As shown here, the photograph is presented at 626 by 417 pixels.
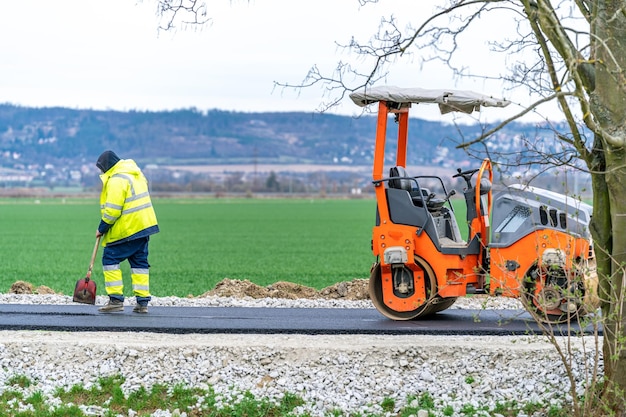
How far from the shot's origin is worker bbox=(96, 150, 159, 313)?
12.5 m

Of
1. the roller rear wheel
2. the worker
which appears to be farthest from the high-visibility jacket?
the roller rear wheel

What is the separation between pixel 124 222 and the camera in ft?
41.3

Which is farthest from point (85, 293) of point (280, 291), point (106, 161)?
point (280, 291)

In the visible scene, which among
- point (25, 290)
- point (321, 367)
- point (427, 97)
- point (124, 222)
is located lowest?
point (25, 290)

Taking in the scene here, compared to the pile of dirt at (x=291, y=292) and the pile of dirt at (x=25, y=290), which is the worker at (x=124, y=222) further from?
the pile of dirt at (x=25, y=290)

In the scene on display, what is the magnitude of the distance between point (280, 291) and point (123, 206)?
3692mm

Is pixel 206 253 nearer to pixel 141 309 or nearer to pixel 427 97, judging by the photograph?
pixel 141 309

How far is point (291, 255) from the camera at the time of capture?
105 feet

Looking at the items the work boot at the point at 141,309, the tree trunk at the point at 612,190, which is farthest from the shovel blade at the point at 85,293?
the tree trunk at the point at 612,190

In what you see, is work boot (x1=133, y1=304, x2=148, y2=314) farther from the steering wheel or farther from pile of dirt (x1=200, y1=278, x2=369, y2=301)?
the steering wheel

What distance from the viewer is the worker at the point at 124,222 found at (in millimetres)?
12531

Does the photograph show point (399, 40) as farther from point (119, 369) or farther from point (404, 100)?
point (119, 369)

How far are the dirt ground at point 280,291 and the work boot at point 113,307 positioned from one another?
2.59 meters

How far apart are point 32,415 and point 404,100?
5.33 metres
